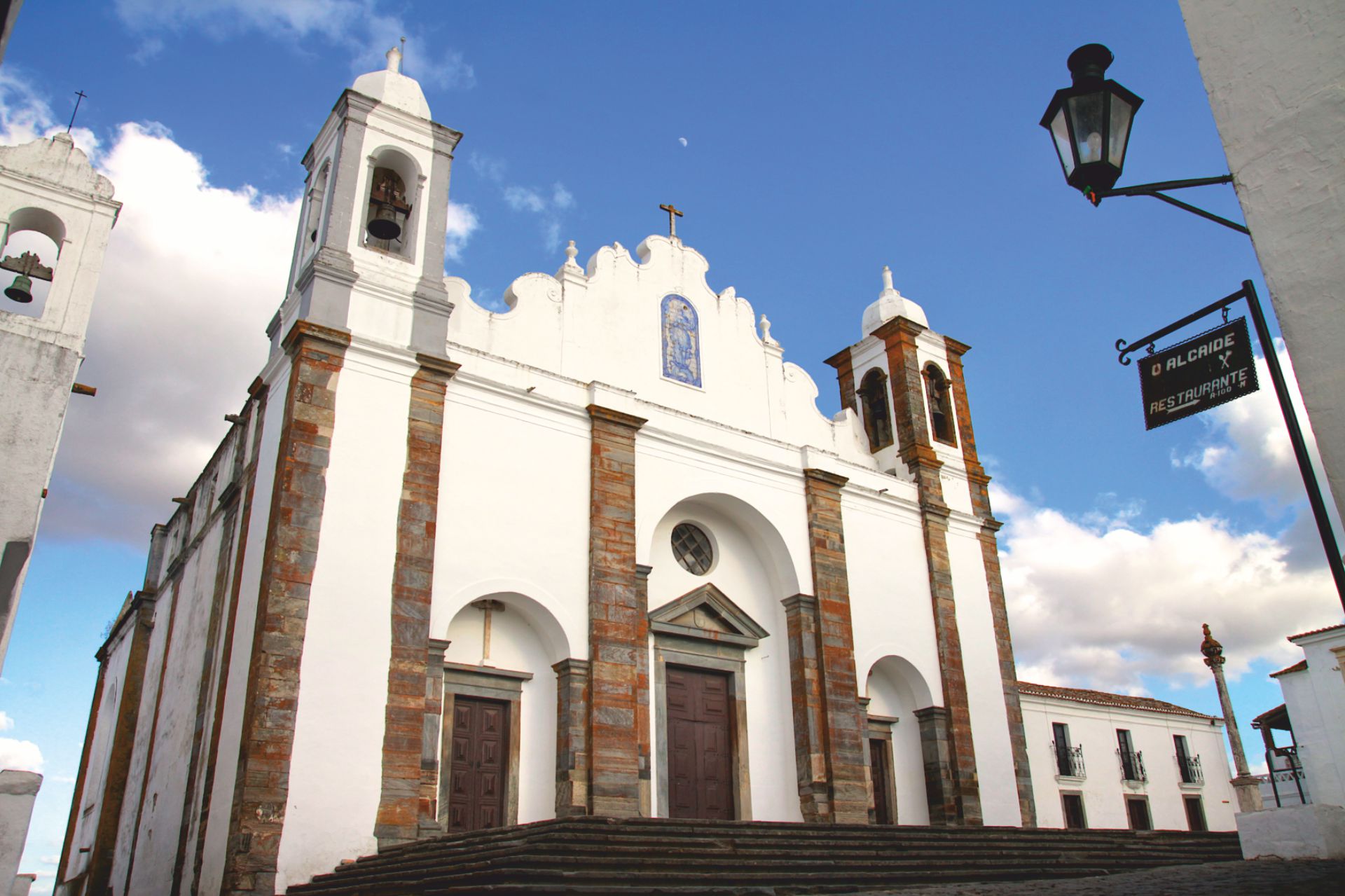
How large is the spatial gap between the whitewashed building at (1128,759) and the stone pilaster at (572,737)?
10005mm

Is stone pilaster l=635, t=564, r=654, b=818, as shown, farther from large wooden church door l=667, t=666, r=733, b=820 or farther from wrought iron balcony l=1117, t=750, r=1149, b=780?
wrought iron balcony l=1117, t=750, r=1149, b=780

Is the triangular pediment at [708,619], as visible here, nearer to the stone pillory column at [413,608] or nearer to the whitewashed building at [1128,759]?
the stone pillory column at [413,608]

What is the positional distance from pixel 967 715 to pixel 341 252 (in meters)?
11.4

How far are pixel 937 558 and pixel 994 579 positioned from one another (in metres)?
1.48

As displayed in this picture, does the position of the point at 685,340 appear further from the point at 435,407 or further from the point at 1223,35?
the point at 1223,35

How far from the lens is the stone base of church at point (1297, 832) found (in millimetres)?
7949

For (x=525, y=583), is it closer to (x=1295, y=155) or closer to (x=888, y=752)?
(x=888, y=752)

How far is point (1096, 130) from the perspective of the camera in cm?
464

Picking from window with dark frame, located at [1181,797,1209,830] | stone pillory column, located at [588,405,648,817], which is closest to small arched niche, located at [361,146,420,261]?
stone pillory column, located at [588,405,648,817]

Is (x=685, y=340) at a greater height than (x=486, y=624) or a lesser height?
greater

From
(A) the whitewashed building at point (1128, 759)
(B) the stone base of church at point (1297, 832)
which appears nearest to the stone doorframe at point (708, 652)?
(B) the stone base of church at point (1297, 832)

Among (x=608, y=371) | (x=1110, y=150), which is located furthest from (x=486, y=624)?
(x=1110, y=150)

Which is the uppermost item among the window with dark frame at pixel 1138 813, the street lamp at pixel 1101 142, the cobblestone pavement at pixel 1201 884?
the street lamp at pixel 1101 142

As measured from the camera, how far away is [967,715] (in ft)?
52.1
